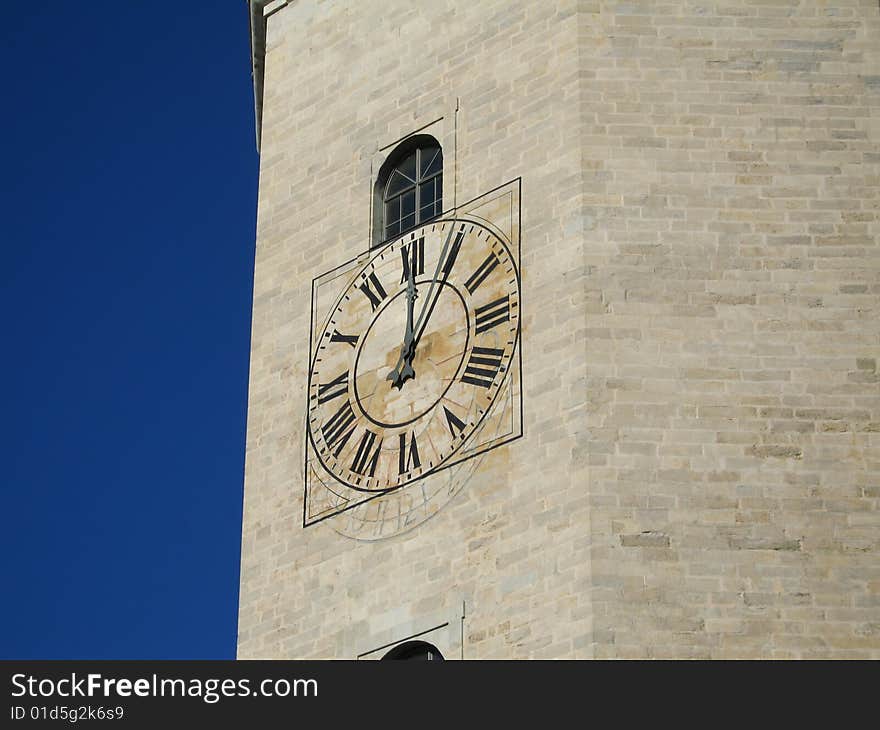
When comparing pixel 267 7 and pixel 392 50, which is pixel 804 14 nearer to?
pixel 392 50

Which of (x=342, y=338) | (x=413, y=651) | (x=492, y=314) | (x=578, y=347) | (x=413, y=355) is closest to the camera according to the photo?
(x=578, y=347)

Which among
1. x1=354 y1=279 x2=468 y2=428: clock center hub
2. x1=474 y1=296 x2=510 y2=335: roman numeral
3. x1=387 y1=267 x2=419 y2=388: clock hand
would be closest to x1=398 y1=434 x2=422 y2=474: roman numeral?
x1=354 y1=279 x2=468 y2=428: clock center hub

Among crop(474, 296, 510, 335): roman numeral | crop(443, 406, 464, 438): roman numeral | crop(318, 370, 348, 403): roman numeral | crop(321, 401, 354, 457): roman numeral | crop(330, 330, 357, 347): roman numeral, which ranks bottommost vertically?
crop(443, 406, 464, 438): roman numeral

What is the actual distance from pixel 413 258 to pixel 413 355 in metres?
1.07

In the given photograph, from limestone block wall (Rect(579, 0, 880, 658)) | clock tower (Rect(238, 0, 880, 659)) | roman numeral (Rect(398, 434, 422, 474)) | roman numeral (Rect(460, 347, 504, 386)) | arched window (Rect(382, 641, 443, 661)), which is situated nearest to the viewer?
limestone block wall (Rect(579, 0, 880, 658))

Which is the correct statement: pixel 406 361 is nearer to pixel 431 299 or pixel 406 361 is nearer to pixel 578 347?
pixel 431 299

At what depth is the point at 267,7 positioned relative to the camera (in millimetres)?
33188

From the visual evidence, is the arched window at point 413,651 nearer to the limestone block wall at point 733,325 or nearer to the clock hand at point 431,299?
the limestone block wall at point 733,325

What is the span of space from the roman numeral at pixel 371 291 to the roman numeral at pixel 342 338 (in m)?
0.34

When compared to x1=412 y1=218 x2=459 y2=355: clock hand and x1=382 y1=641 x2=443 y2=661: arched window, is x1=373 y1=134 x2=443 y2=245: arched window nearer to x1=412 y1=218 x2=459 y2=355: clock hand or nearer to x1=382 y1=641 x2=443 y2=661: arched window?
x1=412 y1=218 x2=459 y2=355: clock hand

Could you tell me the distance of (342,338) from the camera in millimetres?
30156

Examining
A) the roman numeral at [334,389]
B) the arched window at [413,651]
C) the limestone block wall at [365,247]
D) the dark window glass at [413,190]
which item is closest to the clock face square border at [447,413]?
the roman numeral at [334,389]

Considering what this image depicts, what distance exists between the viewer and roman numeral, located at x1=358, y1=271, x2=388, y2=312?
3005 centimetres

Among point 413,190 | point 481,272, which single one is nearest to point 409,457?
point 481,272
